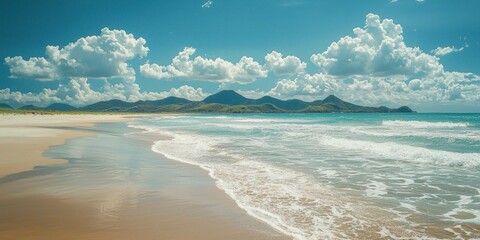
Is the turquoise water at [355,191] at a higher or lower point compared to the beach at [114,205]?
lower

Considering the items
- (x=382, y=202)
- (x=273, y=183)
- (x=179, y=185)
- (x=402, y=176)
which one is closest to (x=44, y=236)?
(x=179, y=185)

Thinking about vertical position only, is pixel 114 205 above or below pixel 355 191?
above

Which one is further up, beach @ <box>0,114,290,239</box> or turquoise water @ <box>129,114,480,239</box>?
beach @ <box>0,114,290,239</box>

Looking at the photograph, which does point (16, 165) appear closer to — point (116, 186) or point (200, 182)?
point (116, 186)

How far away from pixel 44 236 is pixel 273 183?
7738 millimetres

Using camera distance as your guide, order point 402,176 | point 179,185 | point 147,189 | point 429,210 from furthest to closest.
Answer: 1. point 402,176
2. point 179,185
3. point 147,189
4. point 429,210

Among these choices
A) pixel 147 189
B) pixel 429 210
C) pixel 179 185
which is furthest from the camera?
pixel 179 185

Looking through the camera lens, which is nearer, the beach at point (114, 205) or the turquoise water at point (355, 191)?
the beach at point (114, 205)

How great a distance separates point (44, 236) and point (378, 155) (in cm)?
1874

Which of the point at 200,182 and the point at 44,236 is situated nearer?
the point at 44,236

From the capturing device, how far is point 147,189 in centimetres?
1089

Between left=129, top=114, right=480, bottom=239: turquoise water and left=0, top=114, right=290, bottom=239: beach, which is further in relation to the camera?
left=129, top=114, right=480, bottom=239: turquoise water

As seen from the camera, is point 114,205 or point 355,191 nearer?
point 114,205

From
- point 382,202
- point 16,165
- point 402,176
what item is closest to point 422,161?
point 402,176
